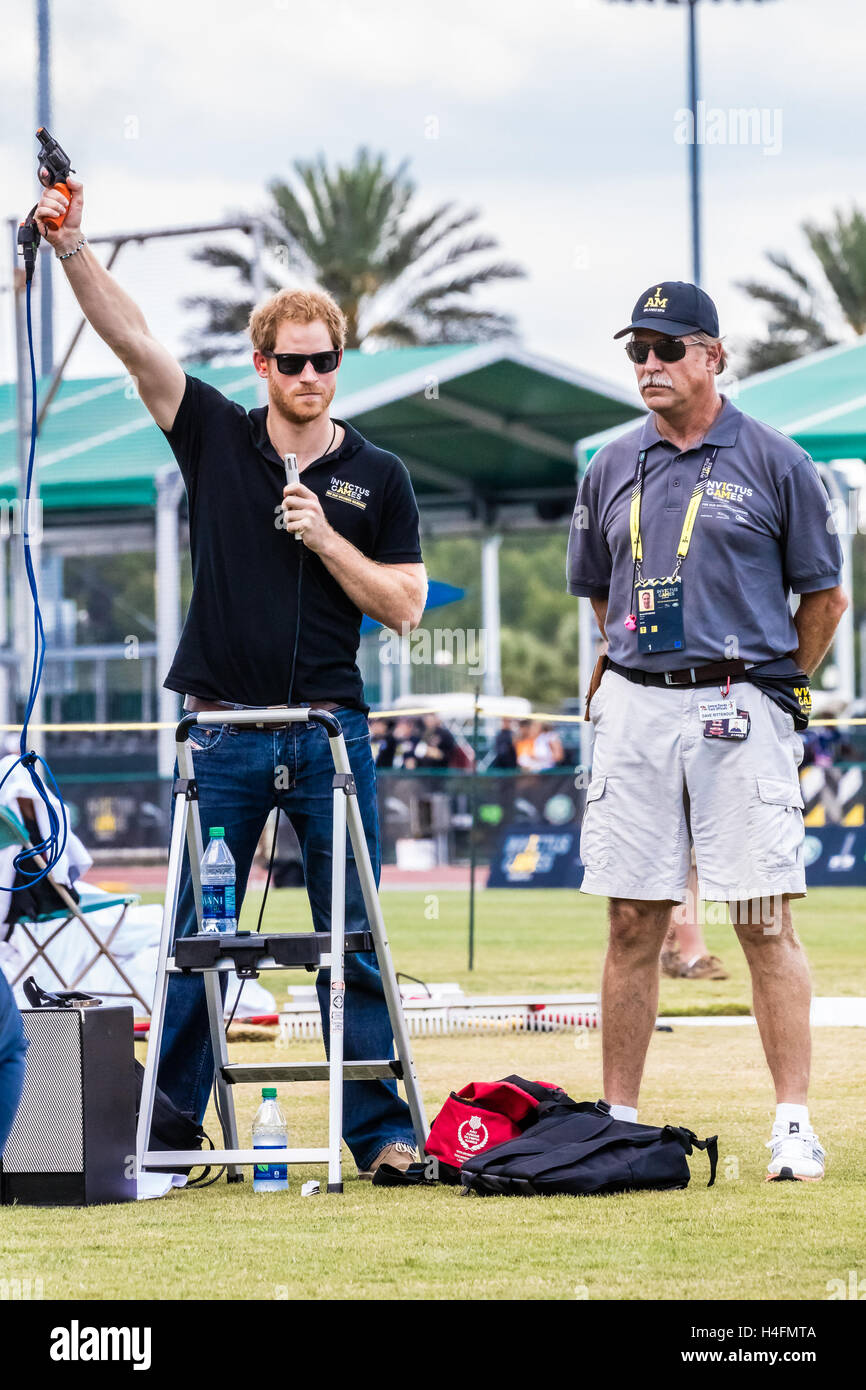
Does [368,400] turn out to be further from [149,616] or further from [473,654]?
[149,616]

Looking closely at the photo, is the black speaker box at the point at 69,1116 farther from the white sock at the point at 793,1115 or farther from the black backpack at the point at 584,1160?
the white sock at the point at 793,1115

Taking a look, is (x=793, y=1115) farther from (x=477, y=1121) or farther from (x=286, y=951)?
(x=286, y=951)

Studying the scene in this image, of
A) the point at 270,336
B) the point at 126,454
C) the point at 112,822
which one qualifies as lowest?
the point at 112,822

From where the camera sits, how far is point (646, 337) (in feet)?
18.4

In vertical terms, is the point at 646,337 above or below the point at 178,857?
above

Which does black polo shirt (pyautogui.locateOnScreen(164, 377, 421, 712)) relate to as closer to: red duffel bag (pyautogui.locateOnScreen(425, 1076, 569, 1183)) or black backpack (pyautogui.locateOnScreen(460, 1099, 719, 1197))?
red duffel bag (pyautogui.locateOnScreen(425, 1076, 569, 1183))

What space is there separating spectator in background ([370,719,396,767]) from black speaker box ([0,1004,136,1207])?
1579cm

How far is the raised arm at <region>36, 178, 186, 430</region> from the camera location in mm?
4895

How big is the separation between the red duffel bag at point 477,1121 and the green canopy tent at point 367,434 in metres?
18.1

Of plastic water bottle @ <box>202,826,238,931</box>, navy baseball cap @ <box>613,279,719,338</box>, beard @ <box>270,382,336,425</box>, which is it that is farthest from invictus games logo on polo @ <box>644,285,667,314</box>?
plastic water bottle @ <box>202,826,238,931</box>

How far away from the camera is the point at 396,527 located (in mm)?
5434

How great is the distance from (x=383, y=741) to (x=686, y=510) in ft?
57.6

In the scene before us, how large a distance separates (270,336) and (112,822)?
1709 centimetres

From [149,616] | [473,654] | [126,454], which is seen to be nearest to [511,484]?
[126,454]
